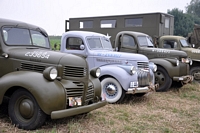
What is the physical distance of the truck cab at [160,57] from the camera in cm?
846

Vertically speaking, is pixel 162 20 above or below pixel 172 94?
above

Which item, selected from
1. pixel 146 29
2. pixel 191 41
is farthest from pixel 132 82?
pixel 191 41

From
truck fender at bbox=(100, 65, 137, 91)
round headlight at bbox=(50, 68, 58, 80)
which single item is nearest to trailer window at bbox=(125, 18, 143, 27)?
truck fender at bbox=(100, 65, 137, 91)

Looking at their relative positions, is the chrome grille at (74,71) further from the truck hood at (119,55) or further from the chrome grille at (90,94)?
the truck hood at (119,55)

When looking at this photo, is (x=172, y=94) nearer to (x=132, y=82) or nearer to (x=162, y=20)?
(x=132, y=82)

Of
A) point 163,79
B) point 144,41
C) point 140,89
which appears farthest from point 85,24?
point 140,89

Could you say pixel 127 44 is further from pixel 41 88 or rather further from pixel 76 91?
pixel 41 88

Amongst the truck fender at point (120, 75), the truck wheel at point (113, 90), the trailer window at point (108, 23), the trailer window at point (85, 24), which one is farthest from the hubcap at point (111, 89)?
the trailer window at point (85, 24)

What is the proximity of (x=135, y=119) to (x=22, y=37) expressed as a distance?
278cm

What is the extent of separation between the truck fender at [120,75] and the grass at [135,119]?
529 millimetres

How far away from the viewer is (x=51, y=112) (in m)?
3.95

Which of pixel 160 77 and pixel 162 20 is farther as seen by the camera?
pixel 162 20

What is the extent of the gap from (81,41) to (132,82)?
1870mm

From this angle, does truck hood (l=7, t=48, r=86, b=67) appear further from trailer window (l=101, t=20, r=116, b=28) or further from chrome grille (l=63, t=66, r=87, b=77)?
trailer window (l=101, t=20, r=116, b=28)
